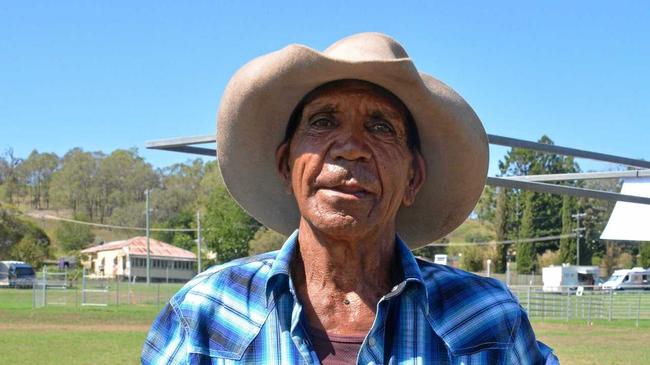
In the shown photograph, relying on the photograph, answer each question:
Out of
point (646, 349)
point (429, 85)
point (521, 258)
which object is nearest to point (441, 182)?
point (429, 85)

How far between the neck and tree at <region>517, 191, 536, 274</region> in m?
72.6

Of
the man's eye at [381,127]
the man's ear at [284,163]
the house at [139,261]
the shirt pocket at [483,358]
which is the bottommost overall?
the house at [139,261]

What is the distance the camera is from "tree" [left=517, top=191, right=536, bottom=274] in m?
73.8

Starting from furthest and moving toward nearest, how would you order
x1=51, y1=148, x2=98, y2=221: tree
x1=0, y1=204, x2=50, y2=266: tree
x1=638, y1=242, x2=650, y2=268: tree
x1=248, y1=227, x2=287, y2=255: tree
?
x1=51, y1=148, x2=98, y2=221: tree
x1=0, y1=204, x2=50, y2=266: tree
x1=638, y1=242, x2=650, y2=268: tree
x1=248, y1=227, x2=287, y2=255: tree

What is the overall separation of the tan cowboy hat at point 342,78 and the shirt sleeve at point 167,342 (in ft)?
1.77

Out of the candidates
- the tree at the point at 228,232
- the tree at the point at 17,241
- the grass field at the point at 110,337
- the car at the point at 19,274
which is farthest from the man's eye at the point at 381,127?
the tree at the point at 17,241

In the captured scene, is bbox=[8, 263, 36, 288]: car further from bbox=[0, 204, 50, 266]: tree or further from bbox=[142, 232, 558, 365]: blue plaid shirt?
bbox=[142, 232, 558, 365]: blue plaid shirt

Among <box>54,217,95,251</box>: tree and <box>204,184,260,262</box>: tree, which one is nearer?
<box>204,184,260,262</box>: tree

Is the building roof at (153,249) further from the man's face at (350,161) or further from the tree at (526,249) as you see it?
the man's face at (350,161)

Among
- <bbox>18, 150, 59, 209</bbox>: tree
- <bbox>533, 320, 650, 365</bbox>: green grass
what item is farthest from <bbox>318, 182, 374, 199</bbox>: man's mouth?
<bbox>18, 150, 59, 209</bbox>: tree

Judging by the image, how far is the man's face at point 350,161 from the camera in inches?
81.4

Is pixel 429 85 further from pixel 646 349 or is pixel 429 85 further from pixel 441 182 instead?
pixel 646 349

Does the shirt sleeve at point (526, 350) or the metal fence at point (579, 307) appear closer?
the shirt sleeve at point (526, 350)

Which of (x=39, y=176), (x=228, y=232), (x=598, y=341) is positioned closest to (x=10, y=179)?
(x=39, y=176)
